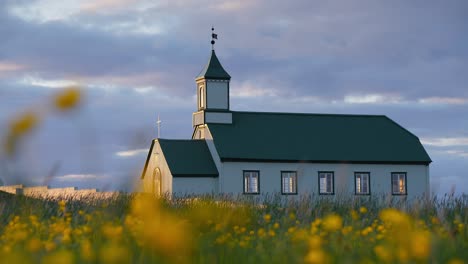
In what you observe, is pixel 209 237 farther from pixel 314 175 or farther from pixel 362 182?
pixel 362 182

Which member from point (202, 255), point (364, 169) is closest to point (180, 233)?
point (202, 255)

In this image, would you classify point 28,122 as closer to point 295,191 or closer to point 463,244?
point 463,244

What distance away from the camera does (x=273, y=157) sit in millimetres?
43250

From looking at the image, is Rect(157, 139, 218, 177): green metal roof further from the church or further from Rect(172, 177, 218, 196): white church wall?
Rect(172, 177, 218, 196): white church wall

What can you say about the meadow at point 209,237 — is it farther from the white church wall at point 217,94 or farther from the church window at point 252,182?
the white church wall at point 217,94

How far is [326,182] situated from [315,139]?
10.1 feet

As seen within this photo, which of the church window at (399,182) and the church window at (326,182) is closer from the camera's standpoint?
the church window at (326,182)

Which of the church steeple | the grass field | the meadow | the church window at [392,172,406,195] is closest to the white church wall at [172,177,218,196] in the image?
the church steeple

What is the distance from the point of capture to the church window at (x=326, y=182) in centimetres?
4425

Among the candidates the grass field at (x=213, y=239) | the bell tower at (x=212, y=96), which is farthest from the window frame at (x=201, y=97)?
the grass field at (x=213, y=239)

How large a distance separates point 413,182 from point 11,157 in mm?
43292

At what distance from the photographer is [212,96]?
152 feet

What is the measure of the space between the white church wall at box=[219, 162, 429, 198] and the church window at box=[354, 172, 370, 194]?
21cm

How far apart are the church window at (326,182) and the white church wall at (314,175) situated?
0.19 metres
